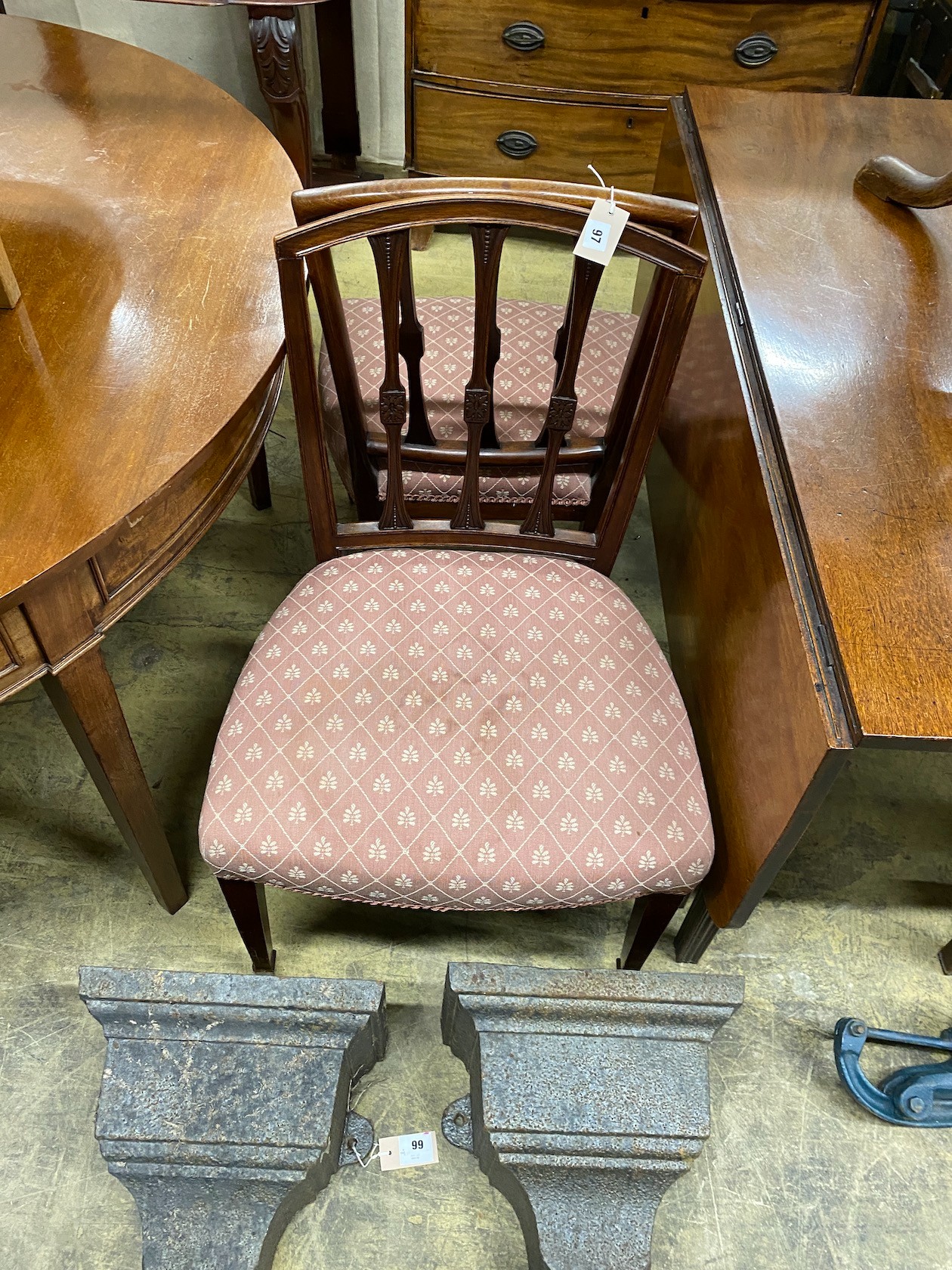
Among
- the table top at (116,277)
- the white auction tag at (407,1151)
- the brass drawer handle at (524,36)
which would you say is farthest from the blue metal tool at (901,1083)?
the brass drawer handle at (524,36)

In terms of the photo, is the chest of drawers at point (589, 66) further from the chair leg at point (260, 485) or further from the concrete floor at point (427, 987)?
the concrete floor at point (427, 987)

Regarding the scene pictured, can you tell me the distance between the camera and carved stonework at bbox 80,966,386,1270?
0.99m

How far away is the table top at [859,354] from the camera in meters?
0.90

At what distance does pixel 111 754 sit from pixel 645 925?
27.7 inches

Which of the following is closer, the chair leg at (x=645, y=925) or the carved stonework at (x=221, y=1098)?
the carved stonework at (x=221, y=1098)

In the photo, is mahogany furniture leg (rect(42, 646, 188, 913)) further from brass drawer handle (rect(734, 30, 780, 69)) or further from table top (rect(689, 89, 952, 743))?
brass drawer handle (rect(734, 30, 780, 69))

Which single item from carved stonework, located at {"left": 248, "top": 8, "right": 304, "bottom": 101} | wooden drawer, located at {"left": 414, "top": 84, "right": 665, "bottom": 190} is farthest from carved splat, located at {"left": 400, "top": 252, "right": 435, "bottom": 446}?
wooden drawer, located at {"left": 414, "top": 84, "right": 665, "bottom": 190}

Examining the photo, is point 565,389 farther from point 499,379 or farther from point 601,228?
point 499,379

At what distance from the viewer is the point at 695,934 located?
4.24 ft

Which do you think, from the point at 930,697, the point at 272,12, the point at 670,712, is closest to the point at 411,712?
the point at 670,712

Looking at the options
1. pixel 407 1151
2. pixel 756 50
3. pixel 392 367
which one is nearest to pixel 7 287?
pixel 392 367

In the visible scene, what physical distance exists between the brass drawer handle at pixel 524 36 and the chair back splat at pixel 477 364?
46.6 inches

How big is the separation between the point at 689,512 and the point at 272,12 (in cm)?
120

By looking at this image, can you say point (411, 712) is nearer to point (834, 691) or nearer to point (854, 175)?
point (834, 691)
